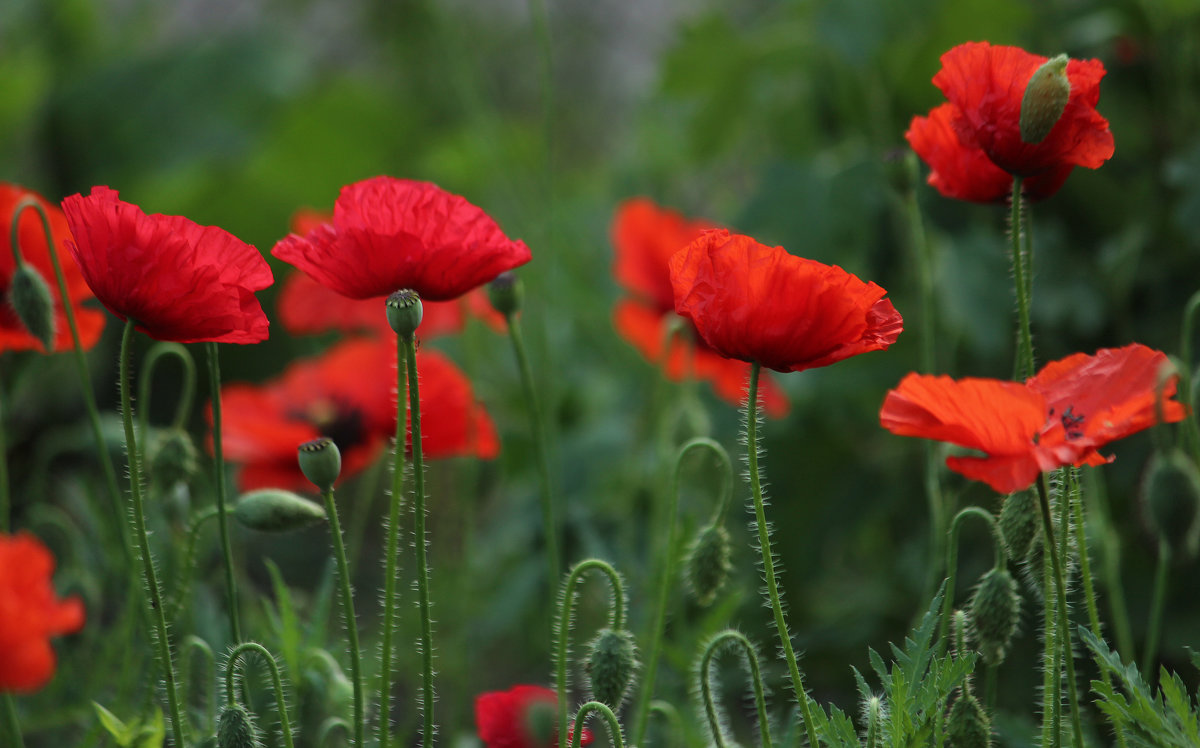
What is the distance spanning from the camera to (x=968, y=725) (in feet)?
2.53

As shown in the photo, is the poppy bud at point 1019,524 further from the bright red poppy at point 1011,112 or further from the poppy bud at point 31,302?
the poppy bud at point 31,302

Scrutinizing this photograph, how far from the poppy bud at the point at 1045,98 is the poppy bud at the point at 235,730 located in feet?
2.04

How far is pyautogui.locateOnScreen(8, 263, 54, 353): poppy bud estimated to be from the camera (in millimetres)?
885

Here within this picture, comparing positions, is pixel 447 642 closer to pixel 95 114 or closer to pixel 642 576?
pixel 642 576

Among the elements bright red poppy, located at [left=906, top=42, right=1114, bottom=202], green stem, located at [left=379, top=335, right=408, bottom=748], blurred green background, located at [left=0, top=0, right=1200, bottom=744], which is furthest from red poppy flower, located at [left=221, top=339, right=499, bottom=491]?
bright red poppy, located at [left=906, top=42, right=1114, bottom=202]

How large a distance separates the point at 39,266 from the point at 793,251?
1106 mm

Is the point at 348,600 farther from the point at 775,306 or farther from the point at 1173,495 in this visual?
the point at 1173,495

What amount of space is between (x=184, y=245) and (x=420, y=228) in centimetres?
15

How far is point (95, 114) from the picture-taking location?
303cm

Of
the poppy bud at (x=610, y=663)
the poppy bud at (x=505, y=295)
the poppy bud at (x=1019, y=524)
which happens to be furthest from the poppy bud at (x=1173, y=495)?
the poppy bud at (x=505, y=295)

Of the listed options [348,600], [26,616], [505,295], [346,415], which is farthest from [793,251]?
[26,616]

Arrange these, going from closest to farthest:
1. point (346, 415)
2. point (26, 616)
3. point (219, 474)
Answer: point (26, 616), point (219, 474), point (346, 415)

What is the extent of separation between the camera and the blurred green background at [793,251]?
5.14ft

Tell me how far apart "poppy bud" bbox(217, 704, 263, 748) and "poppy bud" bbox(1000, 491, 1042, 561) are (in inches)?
20.2
